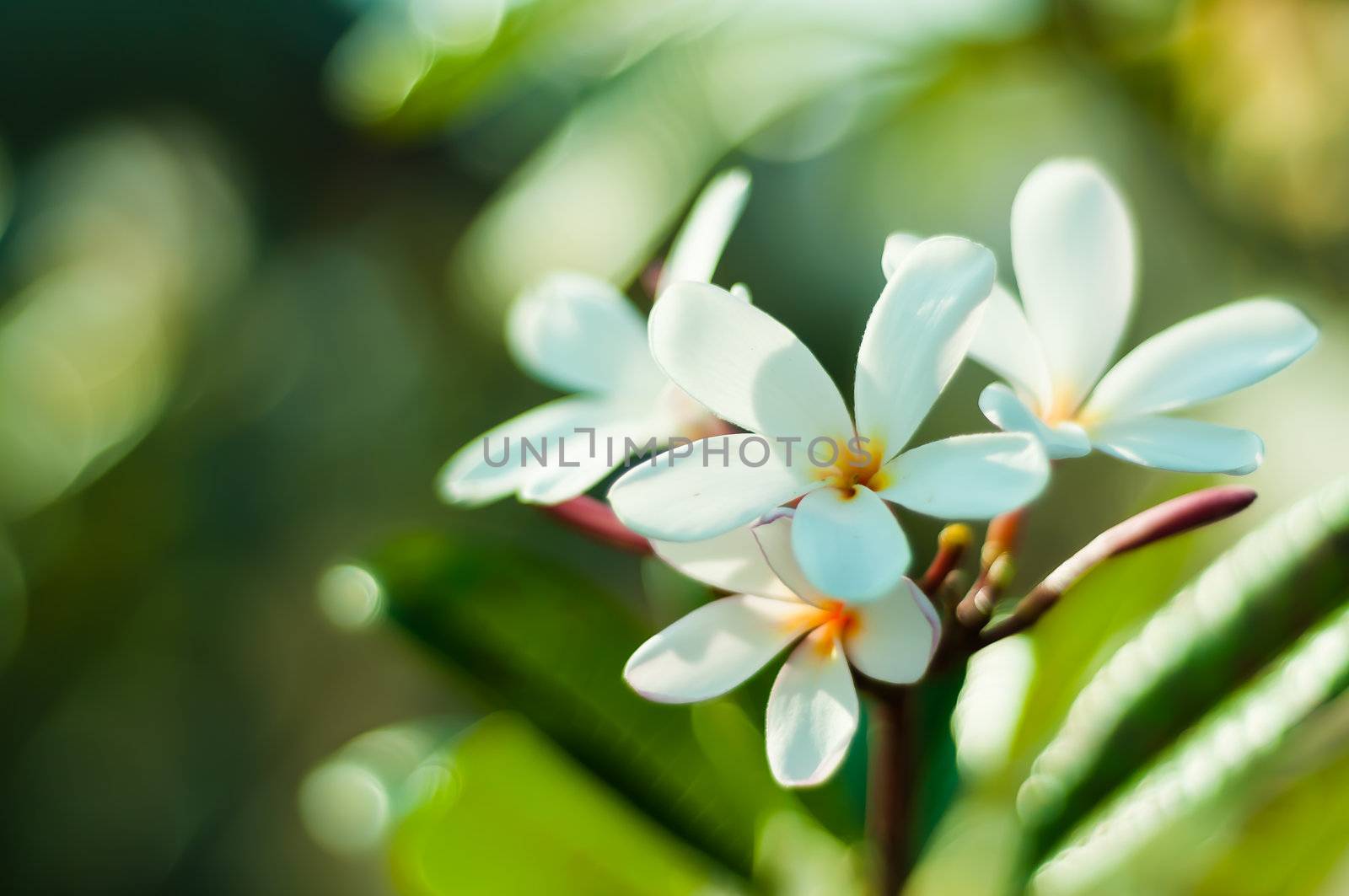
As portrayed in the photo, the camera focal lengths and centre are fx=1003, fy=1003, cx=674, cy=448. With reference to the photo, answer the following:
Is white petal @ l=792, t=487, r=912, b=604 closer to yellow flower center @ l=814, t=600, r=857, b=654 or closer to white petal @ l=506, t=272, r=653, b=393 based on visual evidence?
yellow flower center @ l=814, t=600, r=857, b=654

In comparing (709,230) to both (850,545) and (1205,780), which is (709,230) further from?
(1205,780)

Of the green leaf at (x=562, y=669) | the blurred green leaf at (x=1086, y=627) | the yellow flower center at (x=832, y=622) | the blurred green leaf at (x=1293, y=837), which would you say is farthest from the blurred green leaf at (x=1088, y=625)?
the yellow flower center at (x=832, y=622)

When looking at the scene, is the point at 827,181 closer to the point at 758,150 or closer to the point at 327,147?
the point at 758,150

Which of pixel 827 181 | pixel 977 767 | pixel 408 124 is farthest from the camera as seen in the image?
pixel 827 181

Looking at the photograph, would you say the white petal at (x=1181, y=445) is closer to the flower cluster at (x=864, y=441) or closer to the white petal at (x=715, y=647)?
the flower cluster at (x=864, y=441)

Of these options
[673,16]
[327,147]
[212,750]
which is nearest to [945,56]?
[673,16]

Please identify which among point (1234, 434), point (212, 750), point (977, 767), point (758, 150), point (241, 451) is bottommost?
point (212, 750)

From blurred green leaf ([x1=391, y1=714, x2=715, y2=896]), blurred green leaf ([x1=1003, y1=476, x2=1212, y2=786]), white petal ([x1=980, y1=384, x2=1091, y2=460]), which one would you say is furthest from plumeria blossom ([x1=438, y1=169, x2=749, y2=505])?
blurred green leaf ([x1=1003, y1=476, x2=1212, y2=786])

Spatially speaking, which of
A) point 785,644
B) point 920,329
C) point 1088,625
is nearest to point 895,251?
point 920,329
